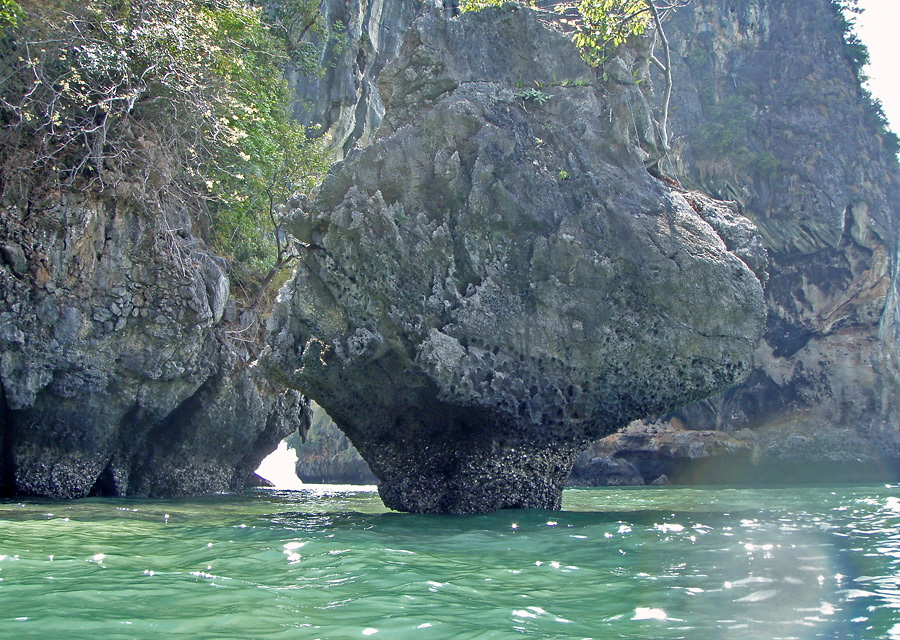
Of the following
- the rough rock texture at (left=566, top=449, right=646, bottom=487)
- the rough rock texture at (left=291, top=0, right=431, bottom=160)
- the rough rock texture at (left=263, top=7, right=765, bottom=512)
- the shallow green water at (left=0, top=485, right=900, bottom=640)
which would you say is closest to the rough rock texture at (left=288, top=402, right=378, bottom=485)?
the rough rock texture at (left=566, top=449, right=646, bottom=487)

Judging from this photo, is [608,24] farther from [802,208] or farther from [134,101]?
[802,208]

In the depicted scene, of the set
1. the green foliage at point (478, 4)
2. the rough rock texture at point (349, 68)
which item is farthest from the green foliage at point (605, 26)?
the rough rock texture at point (349, 68)

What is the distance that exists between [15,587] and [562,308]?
6.91 m

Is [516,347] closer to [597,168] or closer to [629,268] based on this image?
[629,268]

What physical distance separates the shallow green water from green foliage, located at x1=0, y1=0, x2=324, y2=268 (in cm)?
650

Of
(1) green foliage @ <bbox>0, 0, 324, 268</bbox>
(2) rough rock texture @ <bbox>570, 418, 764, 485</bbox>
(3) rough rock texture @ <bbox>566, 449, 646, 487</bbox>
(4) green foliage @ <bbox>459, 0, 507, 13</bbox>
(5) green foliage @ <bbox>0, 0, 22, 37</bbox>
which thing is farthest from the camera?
(3) rough rock texture @ <bbox>566, 449, 646, 487</bbox>

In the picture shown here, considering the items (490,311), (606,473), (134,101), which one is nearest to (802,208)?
(606,473)

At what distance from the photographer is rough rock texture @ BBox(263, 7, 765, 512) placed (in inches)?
359

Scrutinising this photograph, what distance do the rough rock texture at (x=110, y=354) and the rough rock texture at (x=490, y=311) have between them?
4174mm

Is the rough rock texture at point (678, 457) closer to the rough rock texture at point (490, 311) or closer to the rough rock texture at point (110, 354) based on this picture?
the rough rock texture at point (110, 354)

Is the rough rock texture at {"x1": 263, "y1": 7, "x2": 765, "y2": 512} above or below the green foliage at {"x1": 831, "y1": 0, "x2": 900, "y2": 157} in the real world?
below

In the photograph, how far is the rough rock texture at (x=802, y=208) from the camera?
28516mm

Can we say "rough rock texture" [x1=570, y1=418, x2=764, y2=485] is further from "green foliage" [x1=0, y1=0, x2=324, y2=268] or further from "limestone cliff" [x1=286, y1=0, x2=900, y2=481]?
"green foliage" [x1=0, y1=0, x2=324, y2=268]

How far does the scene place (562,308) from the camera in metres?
9.36
